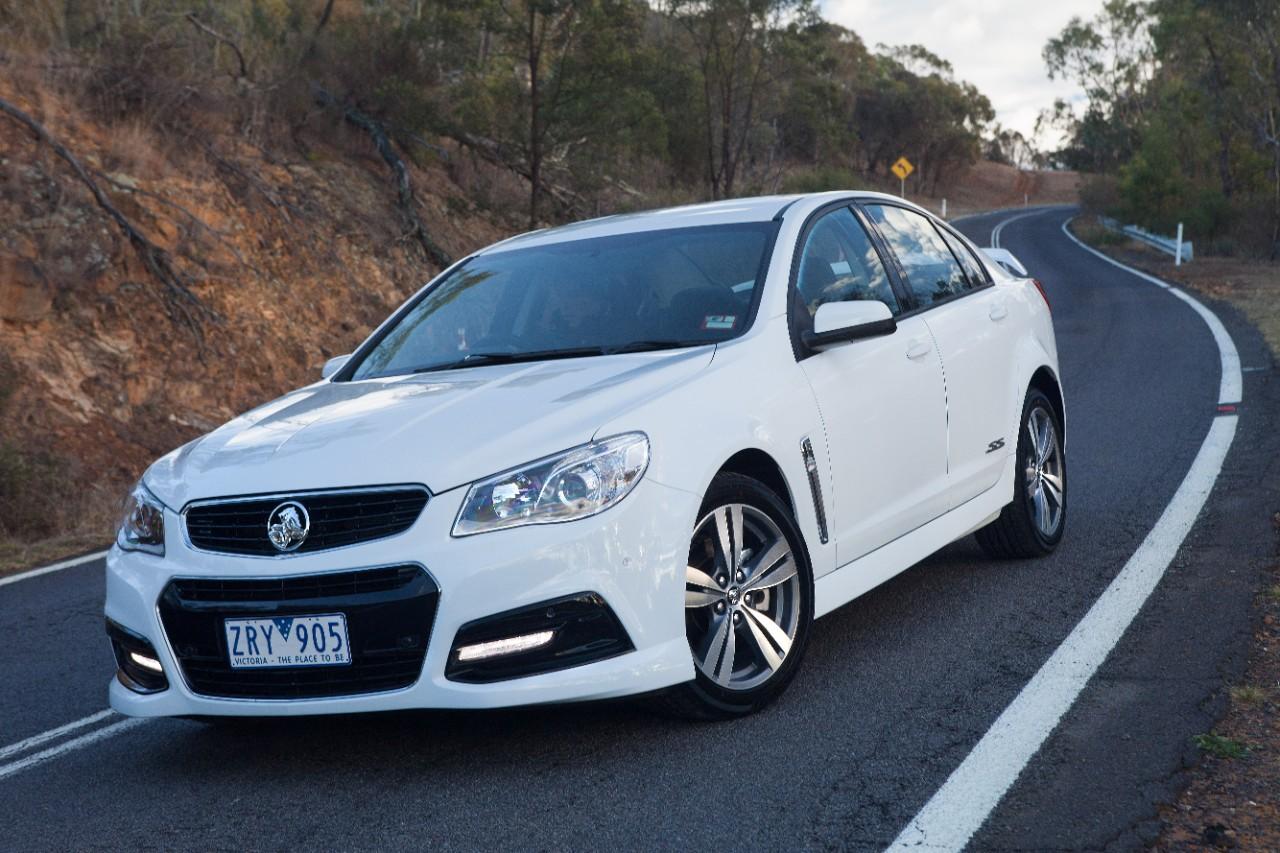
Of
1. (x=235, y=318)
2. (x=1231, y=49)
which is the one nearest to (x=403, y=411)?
(x=235, y=318)

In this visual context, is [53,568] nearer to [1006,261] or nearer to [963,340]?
[963,340]

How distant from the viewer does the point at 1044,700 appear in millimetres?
4535

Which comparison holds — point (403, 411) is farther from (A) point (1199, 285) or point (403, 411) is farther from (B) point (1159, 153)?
(B) point (1159, 153)

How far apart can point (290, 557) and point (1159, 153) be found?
4617cm

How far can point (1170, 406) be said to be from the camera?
443 inches

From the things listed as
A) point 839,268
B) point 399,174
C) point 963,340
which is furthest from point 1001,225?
point 839,268

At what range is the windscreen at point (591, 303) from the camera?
5180 mm

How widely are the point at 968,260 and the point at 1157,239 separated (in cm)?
3596

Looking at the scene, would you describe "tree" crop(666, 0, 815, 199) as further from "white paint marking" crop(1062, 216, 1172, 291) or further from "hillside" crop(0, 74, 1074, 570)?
"hillside" crop(0, 74, 1074, 570)

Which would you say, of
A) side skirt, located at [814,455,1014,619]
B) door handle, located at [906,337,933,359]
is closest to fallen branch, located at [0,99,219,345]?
side skirt, located at [814,455,1014,619]

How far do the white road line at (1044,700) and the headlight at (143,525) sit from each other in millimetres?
2386

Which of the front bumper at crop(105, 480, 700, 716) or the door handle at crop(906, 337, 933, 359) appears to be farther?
the door handle at crop(906, 337, 933, 359)

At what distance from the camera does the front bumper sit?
155 inches

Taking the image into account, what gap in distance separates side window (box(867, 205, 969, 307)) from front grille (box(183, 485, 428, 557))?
2785mm
